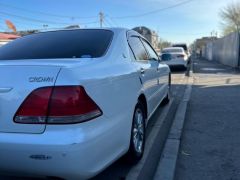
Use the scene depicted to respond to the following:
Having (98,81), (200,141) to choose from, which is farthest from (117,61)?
(200,141)

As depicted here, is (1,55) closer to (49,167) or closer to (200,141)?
(49,167)

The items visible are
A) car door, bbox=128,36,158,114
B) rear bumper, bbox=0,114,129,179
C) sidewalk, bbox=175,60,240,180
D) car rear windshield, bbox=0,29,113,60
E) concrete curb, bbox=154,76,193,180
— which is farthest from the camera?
car door, bbox=128,36,158,114

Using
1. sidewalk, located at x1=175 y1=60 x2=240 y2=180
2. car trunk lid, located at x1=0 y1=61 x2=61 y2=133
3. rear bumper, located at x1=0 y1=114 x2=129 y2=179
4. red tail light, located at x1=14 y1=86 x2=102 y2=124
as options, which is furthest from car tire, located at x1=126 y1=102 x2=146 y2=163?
car trunk lid, located at x1=0 y1=61 x2=61 y2=133

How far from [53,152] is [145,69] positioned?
7.96ft

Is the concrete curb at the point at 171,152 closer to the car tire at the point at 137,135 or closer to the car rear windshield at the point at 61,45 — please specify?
the car tire at the point at 137,135

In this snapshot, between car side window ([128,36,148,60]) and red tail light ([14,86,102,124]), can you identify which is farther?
car side window ([128,36,148,60])

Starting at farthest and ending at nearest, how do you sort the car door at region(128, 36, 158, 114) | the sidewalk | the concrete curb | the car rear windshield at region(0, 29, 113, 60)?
1. the car door at region(128, 36, 158, 114)
2. the sidewalk
3. the concrete curb
4. the car rear windshield at region(0, 29, 113, 60)

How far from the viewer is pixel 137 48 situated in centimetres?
507

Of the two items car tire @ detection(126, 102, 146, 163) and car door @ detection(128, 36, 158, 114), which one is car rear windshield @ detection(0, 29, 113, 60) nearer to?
car door @ detection(128, 36, 158, 114)

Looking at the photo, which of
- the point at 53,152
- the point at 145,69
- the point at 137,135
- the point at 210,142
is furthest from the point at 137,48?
the point at 53,152

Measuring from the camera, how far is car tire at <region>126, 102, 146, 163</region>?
4238 mm

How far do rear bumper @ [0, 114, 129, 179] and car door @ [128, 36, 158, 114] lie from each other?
5.90 feet

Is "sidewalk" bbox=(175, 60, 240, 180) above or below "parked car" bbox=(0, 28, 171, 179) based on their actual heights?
below

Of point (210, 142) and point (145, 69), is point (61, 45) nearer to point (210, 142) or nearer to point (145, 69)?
point (145, 69)
